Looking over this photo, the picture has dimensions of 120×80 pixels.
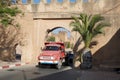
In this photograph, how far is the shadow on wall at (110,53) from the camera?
94.3 ft

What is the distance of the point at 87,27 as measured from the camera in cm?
2789

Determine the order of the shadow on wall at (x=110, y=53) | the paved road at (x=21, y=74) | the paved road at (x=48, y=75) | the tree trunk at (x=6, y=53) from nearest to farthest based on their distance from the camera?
1. the paved road at (x=21, y=74)
2. the paved road at (x=48, y=75)
3. the shadow on wall at (x=110, y=53)
4. the tree trunk at (x=6, y=53)

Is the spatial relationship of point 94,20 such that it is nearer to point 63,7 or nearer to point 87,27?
point 87,27

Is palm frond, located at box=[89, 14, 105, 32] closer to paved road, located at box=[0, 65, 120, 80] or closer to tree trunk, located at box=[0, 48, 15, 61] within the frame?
paved road, located at box=[0, 65, 120, 80]

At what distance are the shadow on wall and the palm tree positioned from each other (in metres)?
1.53

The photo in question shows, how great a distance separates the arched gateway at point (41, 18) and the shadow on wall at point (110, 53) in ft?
9.17

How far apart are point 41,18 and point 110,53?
7.30 metres

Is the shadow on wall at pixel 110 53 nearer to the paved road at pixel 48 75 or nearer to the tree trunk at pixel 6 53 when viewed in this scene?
the paved road at pixel 48 75

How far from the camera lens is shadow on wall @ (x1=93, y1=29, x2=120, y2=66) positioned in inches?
1132

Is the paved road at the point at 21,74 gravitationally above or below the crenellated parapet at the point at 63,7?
below

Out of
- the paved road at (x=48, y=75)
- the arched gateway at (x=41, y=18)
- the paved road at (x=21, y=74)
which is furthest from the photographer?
the arched gateway at (x=41, y=18)

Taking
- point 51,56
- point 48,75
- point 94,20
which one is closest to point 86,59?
point 94,20

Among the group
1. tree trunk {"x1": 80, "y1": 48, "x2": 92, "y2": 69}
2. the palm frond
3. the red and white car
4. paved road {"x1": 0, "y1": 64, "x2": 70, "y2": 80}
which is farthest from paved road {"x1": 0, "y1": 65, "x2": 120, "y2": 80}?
the palm frond

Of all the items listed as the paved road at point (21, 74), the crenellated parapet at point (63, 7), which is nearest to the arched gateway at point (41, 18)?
the crenellated parapet at point (63, 7)
